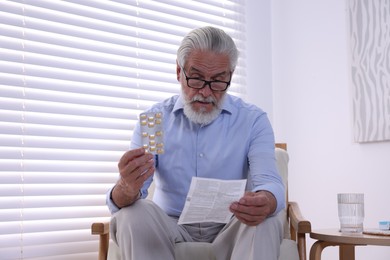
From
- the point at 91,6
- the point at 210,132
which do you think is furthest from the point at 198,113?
the point at 91,6

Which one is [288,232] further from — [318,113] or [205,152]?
[318,113]

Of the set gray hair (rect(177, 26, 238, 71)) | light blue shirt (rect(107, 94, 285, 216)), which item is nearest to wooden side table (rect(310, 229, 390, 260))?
light blue shirt (rect(107, 94, 285, 216))

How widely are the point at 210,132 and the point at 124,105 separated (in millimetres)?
670

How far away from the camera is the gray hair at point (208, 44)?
5.76ft

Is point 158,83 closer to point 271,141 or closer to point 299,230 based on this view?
point 271,141

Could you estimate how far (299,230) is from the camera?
5.91 ft

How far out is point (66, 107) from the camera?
221 centimetres

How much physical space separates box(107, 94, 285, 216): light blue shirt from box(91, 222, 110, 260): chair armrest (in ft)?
0.56

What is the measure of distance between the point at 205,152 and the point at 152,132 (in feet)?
1.34

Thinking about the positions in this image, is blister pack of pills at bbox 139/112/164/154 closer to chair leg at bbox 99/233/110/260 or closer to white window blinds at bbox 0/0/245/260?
chair leg at bbox 99/233/110/260

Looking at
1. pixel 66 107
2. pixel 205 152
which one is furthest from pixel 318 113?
pixel 66 107

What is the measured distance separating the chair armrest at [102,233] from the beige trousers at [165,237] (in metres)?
0.24

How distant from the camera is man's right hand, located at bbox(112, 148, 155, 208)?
141cm

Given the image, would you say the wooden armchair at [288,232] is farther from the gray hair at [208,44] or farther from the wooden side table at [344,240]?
the gray hair at [208,44]
